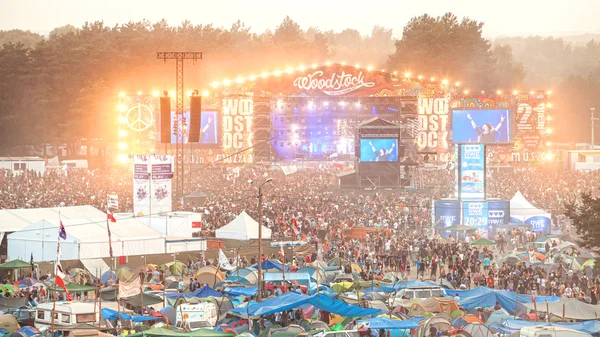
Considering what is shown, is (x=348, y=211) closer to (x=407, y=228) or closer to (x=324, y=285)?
(x=407, y=228)

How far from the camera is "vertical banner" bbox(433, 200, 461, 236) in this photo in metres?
44.1

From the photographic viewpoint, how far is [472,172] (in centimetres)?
4462

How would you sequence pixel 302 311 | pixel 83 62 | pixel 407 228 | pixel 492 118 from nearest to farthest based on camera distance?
pixel 302 311
pixel 407 228
pixel 492 118
pixel 83 62

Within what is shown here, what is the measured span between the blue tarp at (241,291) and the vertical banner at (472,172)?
1758cm

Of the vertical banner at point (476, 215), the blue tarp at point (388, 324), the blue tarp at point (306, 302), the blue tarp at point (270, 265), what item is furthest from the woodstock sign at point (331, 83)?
the blue tarp at point (388, 324)

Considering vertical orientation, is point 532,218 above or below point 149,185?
below

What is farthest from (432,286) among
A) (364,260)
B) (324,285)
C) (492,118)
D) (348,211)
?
(492,118)

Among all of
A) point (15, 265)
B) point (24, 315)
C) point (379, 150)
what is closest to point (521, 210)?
point (379, 150)

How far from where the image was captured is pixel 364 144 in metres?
61.0

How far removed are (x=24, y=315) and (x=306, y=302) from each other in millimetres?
6853

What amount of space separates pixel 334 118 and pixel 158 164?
38574mm

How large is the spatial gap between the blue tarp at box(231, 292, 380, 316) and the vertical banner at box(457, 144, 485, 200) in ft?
67.9

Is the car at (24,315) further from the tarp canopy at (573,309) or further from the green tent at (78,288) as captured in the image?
the tarp canopy at (573,309)

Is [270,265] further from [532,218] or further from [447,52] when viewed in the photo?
[447,52]
